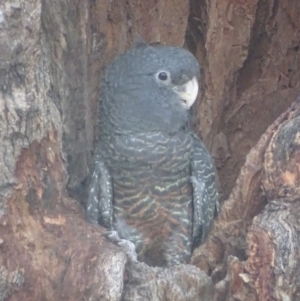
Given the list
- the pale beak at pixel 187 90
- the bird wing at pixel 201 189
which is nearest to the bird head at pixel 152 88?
the pale beak at pixel 187 90

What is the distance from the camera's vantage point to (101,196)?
8.18ft

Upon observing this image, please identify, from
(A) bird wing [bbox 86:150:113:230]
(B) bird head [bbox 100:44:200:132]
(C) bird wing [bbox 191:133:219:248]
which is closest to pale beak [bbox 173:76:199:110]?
(B) bird head [bbox 100:44:200:132]

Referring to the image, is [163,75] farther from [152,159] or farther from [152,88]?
[152,159]

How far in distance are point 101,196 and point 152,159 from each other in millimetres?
265

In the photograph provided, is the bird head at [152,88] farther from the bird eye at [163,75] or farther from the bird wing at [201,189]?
the bird wing at [201,189]

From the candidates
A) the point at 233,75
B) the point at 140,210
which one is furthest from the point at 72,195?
the point at 233,75

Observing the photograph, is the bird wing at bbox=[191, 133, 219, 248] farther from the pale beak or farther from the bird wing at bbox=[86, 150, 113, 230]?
the bird wing at bbox=[86, 150, 113, 230]

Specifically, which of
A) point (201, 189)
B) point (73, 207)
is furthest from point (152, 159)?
point (73, 207)

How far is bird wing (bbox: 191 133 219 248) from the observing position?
2.52 m

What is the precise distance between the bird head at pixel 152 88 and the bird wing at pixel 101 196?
0.19 m

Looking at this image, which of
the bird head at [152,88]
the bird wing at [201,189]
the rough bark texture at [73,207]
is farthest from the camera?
the bird wing at [201,189]

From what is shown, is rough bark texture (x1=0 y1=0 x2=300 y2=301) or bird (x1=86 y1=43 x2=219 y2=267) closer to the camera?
rough bark texture (x1=0 y1=0 x2=300 y2=301)

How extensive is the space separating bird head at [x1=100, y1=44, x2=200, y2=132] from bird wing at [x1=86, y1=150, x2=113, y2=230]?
0.62ft

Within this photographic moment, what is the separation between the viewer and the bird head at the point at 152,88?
2.39 metres
